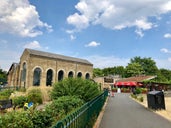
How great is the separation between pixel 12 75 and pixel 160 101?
4466 centimetres

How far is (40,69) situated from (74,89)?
112 ft

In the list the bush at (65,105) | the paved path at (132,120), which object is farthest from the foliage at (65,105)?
the paved path at (132,120)

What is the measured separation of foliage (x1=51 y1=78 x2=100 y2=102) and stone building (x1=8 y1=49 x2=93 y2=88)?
29073 mm

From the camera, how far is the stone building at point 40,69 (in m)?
45.2

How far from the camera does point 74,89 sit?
544 inches

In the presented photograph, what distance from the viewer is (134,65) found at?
7825cm

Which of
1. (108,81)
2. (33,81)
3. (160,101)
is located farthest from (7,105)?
(108,81)

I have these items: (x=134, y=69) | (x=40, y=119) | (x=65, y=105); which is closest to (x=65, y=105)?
(x=65, y=105)

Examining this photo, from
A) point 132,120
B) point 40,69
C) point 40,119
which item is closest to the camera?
point 40,119

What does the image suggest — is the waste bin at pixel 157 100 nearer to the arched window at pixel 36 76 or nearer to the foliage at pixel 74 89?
the foliage at pixel 74 89

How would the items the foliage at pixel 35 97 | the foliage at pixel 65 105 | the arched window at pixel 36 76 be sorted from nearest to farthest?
the foliage at pixel 65 105, the foliage at pixel 35 97, the arched window at pixel 36 76

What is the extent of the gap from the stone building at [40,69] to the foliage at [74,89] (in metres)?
29.1

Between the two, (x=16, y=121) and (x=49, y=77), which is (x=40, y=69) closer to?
(x=49, y=77)

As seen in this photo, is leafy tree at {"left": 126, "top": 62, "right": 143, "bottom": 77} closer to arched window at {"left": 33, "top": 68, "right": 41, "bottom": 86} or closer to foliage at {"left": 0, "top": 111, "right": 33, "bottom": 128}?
arched window at {"left": 33, "top": 68, "right": 41, "bottom": 86}
